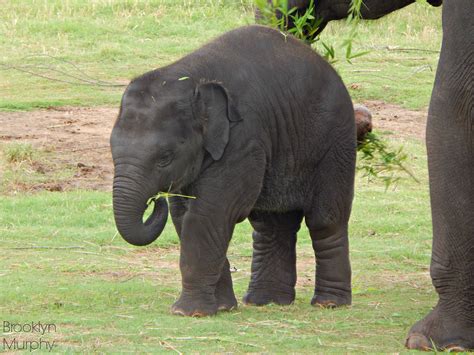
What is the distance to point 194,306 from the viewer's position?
265 inches

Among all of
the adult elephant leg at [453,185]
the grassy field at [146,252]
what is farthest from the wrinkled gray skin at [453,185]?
the grassy field at [146,252]

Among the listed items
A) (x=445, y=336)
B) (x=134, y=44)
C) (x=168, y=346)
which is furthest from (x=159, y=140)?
(x=134, y=44)

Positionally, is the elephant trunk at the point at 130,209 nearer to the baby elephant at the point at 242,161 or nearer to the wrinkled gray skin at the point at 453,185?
the baby elephant at the point at 242,161

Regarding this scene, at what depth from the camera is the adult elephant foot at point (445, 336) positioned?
19.2ft

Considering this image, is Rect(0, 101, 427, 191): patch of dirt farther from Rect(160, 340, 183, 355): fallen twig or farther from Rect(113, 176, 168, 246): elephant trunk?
Rect(160, 340, 183, 355): fallen twig

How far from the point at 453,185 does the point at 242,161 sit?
1377 mm

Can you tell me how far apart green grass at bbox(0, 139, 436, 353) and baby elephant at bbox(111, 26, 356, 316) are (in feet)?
0.78

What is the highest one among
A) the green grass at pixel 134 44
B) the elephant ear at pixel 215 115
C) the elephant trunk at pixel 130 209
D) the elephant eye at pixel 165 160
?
the elephant ear at pixel 215 115

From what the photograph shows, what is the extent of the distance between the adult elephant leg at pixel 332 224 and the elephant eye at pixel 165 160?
0.97m

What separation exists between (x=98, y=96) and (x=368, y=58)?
4.00 meters

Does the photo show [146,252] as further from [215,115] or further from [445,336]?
[445,336]

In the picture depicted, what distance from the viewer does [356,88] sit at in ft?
49.4

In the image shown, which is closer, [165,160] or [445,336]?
[445,336]

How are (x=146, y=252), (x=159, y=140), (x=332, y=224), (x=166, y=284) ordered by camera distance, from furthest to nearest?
1. (x=146, y=252)
2. (x=166, y=284)
3. (x=332, y=224)
4. (x=159, y=140)
